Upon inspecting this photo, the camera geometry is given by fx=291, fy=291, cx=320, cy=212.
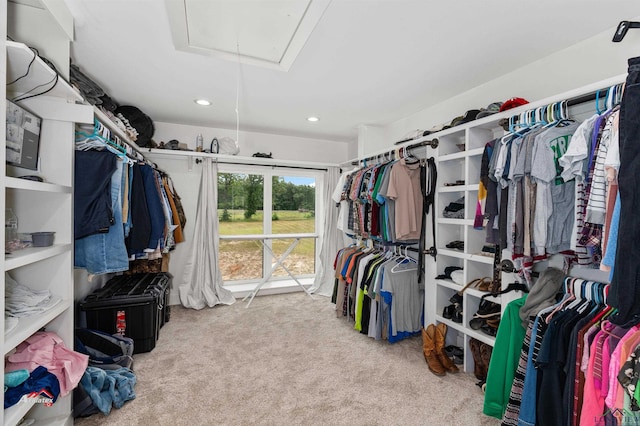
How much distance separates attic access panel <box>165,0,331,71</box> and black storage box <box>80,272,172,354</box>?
1934 mm

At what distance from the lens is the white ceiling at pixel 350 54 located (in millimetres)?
1513

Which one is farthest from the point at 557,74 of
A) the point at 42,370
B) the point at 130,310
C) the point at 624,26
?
the point at 130,310

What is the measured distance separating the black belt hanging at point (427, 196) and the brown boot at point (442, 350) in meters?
0.44

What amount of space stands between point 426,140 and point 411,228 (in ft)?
2.47

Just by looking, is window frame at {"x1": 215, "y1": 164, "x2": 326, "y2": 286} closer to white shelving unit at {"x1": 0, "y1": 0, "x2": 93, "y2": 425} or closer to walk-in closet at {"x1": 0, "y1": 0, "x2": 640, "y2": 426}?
walk-in closet at {"x1": 0, "y1": 0, "x2": 640, "y2": 426}

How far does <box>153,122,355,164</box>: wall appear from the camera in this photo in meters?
3.66

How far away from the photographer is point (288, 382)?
2000 mm

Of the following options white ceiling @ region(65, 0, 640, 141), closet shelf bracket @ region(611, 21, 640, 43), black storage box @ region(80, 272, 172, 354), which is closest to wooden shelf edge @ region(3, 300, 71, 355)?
black storage box @ region(80, 272, 172, 354)

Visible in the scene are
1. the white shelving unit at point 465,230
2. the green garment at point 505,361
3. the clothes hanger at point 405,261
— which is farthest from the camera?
the clothes hanger at point 405,261

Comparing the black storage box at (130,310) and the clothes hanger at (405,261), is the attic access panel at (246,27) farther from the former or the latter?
the black storage box at (130,310)

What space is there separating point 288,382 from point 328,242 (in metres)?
2.33

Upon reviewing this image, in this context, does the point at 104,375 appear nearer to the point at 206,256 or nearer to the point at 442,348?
the point at 206,256

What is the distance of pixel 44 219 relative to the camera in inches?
59.7

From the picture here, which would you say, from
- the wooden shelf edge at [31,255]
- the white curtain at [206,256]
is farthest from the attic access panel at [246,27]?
the white curtain at [206,256]
